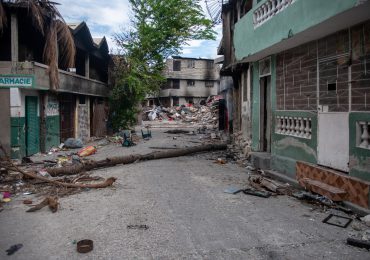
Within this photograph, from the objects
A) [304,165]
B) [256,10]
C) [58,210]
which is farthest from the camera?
[256,10]

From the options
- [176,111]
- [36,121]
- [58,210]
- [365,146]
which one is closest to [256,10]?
[365,146]

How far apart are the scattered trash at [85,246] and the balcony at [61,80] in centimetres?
897

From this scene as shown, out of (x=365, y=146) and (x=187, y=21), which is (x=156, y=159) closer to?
(x=365, y=146)

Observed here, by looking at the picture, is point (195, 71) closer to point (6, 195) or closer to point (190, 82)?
point (190, 82)

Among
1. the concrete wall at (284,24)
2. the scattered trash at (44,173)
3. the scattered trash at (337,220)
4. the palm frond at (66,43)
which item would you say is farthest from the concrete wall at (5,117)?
the scattered trash at (337,220)

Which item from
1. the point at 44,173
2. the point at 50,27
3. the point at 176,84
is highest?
the point at 176,84

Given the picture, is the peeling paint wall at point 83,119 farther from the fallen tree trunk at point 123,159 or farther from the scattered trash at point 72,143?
the fallen tree trunk at point 123,159

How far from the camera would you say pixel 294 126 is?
7699mm

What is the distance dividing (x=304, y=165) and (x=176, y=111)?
3766cm

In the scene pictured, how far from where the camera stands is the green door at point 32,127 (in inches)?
481

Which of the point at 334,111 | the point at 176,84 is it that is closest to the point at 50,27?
the point at 334,111

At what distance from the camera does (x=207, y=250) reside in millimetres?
4062

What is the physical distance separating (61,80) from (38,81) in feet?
8.00

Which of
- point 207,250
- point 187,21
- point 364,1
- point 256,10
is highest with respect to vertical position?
point 187,21
